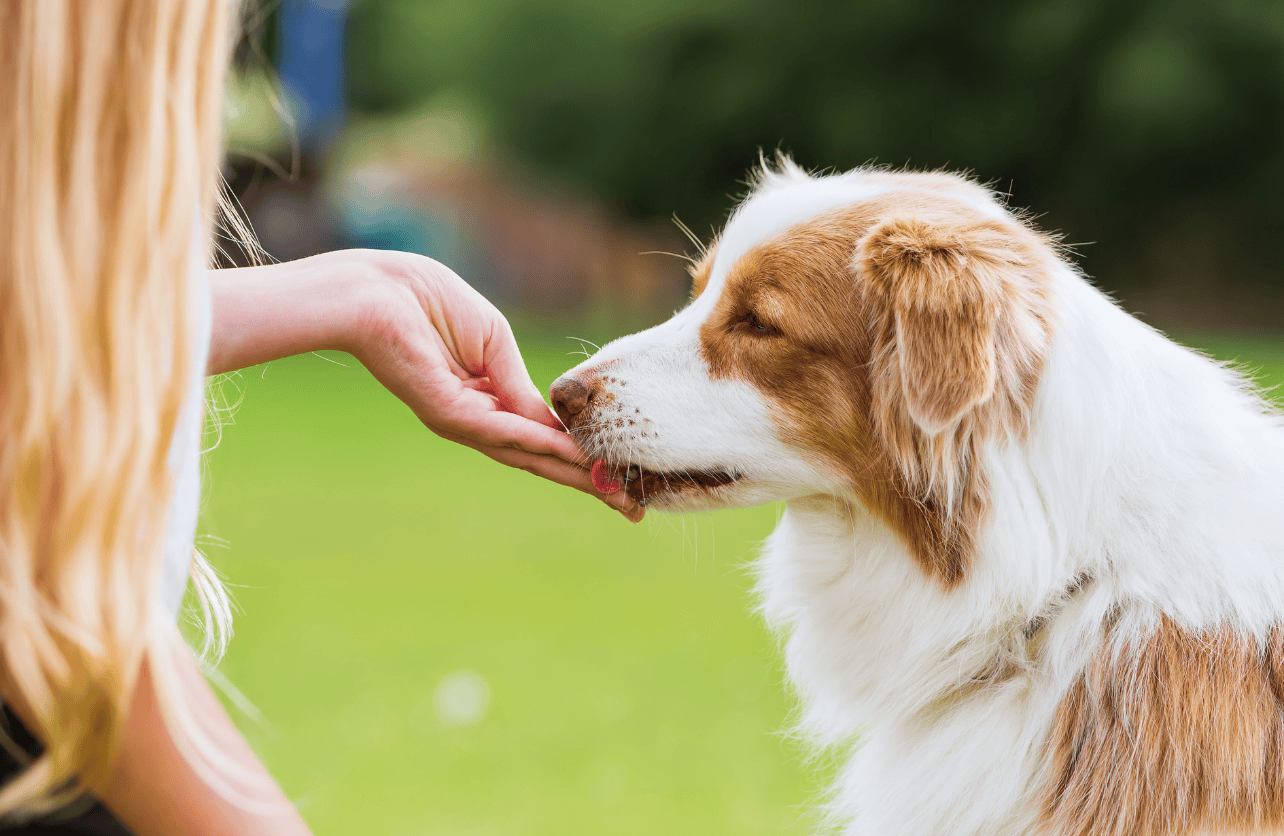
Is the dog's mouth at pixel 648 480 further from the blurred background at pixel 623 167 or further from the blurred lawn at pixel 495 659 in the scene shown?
the blurred background at pixel 623 167

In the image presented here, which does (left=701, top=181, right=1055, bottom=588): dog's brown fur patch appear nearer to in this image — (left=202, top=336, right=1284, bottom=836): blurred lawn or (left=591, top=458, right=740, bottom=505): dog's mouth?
(left=591, top=458, right=740, bottom=505): dog's mouth

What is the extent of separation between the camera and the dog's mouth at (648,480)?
234cm

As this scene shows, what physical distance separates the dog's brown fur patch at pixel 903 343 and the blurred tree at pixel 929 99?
14097 millimetres

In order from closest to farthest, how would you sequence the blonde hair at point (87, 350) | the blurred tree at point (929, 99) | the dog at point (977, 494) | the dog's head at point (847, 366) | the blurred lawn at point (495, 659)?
the blonde hair at point (87, 350), the dog at point (977, 494), the dog's head at point (847, 366), the blurred lawn at point (495, 659), the blurred tree at point (929, 99)

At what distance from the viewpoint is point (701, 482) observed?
236cm

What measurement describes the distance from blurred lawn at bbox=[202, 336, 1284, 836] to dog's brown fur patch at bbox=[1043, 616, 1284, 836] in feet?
3.33

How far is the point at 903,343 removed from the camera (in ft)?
6.71

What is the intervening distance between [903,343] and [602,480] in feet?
2.38

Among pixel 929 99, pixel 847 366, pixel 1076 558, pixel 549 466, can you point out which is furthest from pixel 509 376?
pixel 929 99

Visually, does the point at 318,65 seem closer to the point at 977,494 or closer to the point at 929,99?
the point at 929,99

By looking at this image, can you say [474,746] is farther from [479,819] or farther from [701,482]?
[701,482]

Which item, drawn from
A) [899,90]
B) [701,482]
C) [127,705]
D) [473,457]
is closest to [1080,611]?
[701,482]

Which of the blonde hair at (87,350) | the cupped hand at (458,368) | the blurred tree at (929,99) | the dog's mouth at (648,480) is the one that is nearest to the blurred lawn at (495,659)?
the dog's mouth at (648,480)

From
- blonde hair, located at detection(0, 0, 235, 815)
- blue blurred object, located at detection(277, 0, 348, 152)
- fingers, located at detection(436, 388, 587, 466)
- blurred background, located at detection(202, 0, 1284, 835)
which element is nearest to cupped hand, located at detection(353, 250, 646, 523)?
fingers, located at detection(436, 388, 587, 466)
